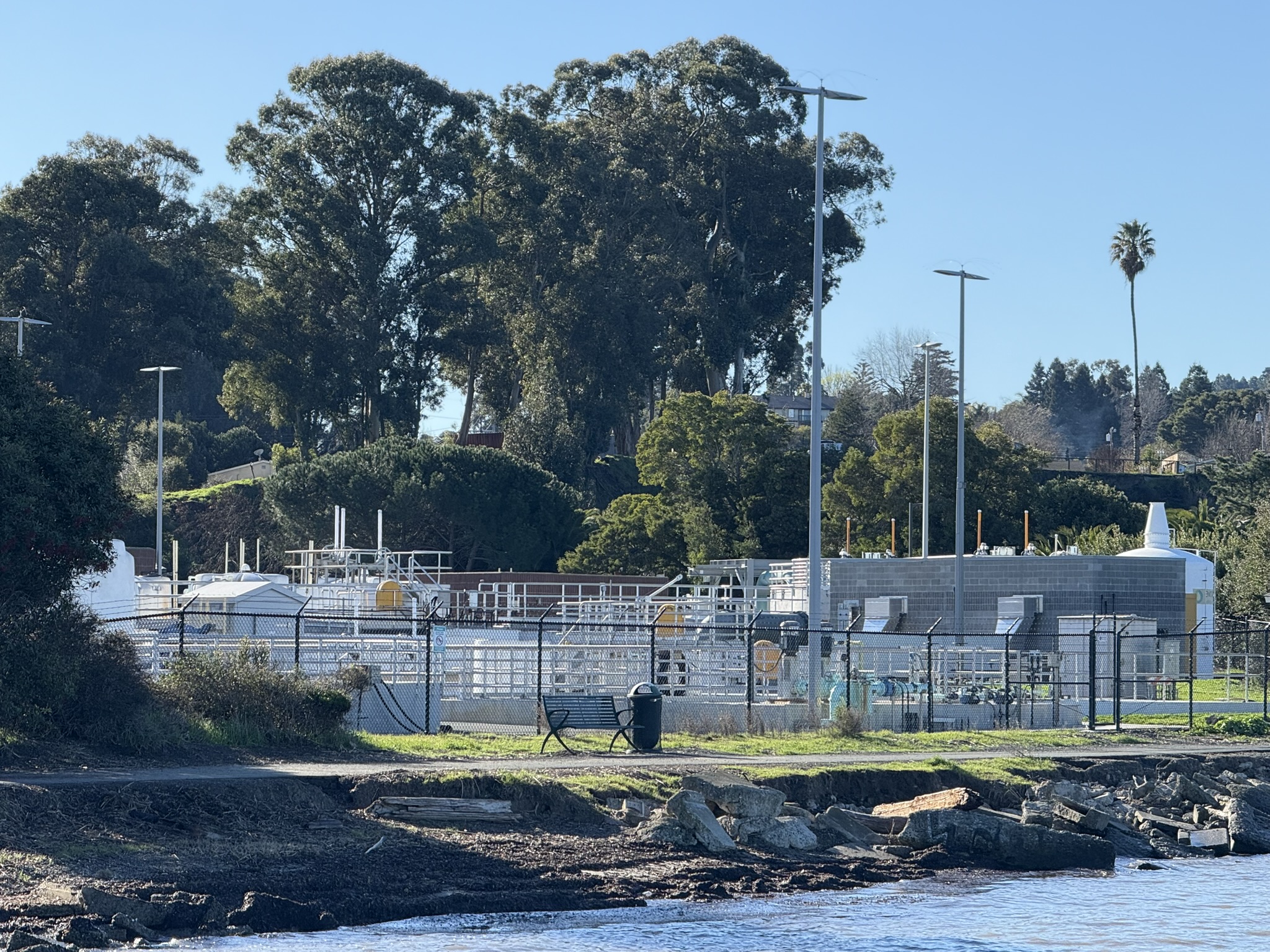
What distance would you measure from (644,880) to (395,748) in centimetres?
643

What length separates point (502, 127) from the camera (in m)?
85.8

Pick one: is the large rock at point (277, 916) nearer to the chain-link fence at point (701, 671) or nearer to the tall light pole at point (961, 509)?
the chain-link fence at point (701, 671)

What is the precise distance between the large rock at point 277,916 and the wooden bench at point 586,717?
9.32m

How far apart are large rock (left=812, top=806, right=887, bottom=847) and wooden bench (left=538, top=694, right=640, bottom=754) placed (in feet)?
14.6

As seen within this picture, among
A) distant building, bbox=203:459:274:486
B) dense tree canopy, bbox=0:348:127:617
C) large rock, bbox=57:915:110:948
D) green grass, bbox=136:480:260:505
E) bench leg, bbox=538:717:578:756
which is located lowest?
large rock, bbox=57:915:110:948

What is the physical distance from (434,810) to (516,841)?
1.07 metres

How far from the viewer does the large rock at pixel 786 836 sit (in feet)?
67.4

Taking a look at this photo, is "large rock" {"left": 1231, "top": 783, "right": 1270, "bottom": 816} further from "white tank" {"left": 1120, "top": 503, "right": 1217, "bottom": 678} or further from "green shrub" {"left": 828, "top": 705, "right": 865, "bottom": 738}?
"white tank" {"left": 1120, "top": 503, "right": 1217, "bottom": 678}

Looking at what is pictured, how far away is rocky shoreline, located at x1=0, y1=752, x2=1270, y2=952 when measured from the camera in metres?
15.5

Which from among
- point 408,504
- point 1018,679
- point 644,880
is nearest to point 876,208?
point 408,504

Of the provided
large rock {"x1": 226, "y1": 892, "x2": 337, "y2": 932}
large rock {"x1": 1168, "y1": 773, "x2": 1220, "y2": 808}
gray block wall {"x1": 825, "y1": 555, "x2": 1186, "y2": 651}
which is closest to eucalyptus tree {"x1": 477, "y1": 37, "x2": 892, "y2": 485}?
gray block wall {"x1": 825, "y1": 555, "x2": 1186, "y2": 651}

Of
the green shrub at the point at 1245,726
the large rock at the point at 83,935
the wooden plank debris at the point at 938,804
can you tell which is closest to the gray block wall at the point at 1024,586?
the green shrub at the point at 1245,726

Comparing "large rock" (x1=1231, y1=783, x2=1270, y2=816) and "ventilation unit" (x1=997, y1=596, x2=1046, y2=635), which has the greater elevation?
"ventilation unit" (x1=997, y1=596, x2=1046, y2=635)

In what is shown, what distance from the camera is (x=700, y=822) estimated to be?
65.6 feet
